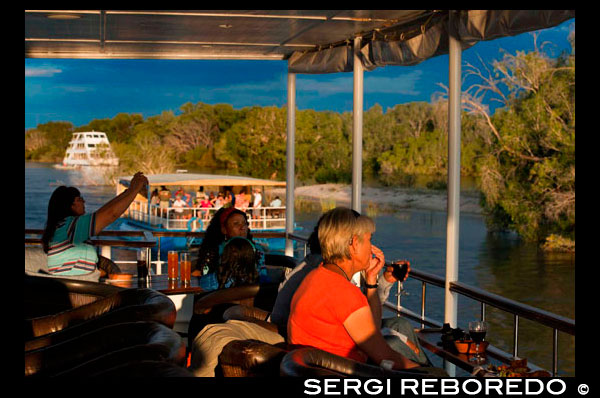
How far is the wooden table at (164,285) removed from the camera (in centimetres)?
438

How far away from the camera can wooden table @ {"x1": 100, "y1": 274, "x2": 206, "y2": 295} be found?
4.38 m

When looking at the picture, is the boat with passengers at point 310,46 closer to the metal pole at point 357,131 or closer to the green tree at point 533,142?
the metal pole at point 357,131

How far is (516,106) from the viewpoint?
1088 inches

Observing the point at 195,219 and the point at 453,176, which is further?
the point at 195,219

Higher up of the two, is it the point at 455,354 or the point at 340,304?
the point at 340,304

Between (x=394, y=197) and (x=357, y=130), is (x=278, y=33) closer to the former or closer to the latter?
(x=357, y=130)

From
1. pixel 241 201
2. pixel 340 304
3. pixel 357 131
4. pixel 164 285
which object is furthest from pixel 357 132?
pixel 241 201

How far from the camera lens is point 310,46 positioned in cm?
664

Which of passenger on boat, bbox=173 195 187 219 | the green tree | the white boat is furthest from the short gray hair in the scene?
the white boat

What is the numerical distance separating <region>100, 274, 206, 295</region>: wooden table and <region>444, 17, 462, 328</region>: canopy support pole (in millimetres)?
1527

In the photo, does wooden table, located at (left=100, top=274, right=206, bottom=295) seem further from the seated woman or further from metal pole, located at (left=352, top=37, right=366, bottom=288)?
metal pole, located at (left=352, top=37, right=366, bottom=288)

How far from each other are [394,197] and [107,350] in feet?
136

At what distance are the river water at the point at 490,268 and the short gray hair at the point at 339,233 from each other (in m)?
18.5
